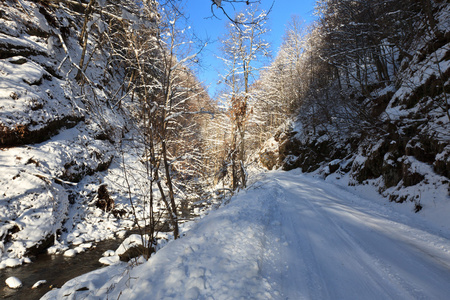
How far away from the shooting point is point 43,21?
1953 mm

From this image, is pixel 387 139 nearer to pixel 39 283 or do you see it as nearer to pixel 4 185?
pixel 39 283

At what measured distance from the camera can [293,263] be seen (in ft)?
10.3

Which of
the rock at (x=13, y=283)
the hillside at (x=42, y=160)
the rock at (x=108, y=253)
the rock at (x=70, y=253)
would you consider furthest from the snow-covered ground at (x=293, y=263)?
the hillside at (x=42, y=160)

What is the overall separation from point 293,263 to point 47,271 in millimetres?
5938

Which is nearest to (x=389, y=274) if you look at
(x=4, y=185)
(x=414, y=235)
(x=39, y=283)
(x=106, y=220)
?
(x=414, y=235)

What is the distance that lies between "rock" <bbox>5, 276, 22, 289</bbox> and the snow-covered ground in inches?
45.7

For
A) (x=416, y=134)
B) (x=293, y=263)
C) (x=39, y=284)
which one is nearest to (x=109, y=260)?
(x=39, y=284)

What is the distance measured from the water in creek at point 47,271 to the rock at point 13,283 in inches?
2.4

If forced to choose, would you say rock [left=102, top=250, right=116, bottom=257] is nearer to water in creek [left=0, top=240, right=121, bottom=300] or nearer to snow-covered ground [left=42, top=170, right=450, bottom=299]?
water in creek [left=0, top=240, right=121, bottom=300]

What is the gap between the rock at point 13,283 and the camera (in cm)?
448

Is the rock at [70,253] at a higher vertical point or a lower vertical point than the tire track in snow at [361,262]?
lower

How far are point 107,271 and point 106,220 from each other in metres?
4.05

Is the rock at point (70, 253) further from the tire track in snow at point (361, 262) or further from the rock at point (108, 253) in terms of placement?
the tire track in snow at point (361, 262)

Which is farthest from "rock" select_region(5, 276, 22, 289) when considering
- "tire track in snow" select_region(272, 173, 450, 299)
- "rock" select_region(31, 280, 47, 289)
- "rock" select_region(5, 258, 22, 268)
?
"tire track in snow" select_region(272, 173, 450, 299)
